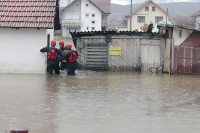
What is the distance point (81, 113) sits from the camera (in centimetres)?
1187

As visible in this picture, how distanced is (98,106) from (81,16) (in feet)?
276

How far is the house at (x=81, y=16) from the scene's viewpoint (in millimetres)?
95062

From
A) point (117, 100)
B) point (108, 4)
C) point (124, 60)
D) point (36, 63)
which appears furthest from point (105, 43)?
point (108, 4)

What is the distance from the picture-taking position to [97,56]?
27.7 m

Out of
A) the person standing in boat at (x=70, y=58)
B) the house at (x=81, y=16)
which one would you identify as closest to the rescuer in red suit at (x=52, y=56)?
the person standing in boat at (x=70, y=58)

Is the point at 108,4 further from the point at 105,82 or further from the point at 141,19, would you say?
the point at 105,82

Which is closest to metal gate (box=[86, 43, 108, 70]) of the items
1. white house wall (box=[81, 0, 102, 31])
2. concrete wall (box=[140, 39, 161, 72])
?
concrete wall (box=[140, 39, 161, 72])

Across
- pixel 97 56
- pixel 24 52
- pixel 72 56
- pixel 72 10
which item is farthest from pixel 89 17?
pixel 72 56

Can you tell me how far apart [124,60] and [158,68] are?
6.31 feet

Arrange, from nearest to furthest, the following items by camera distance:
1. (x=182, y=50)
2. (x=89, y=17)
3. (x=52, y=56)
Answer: (x=52, y=56)
(x=182, y=50)
(x=89, y=17)

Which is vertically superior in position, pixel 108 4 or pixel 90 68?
pixel 108 4

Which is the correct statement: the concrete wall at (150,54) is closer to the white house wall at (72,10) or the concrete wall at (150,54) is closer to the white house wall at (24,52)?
the white house wall at (24,52)

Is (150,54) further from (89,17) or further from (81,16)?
(81,16)

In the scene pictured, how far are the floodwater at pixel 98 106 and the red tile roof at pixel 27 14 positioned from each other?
3.53m
